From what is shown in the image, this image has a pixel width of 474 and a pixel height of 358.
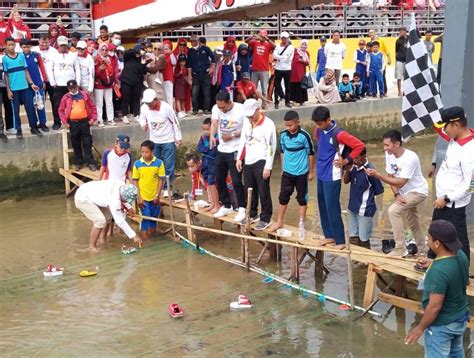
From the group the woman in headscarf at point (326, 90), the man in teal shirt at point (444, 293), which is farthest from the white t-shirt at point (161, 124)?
the woman in headscarf at point (326, 90)

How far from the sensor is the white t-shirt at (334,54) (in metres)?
18.6

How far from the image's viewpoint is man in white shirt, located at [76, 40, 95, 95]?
44.4 feet

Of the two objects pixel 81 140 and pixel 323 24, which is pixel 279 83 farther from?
pixel 323 24

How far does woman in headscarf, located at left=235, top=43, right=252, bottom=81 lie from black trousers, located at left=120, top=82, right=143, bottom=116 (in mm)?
2819

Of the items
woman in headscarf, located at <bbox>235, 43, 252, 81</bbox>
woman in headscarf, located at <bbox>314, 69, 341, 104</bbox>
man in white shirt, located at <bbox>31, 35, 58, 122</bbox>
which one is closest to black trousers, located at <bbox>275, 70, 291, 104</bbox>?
woman in headscarf, located at <bbox>235, 43, 252, 81</bbox>

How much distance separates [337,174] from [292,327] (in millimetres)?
1927

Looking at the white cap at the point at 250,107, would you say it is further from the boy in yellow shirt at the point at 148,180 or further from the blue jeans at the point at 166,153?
the blue jeans at the point at 166,153

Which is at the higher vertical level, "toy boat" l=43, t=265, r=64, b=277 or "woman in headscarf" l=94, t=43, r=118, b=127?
"woman in headscarf" l=94, t=43, r=118, b=127

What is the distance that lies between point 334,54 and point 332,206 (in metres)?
10.9

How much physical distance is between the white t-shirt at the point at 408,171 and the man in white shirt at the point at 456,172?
77 cm

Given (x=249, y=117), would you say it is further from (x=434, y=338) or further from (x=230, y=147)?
(x=434, y=338)

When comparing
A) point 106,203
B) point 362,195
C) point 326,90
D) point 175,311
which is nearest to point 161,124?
point 106,203

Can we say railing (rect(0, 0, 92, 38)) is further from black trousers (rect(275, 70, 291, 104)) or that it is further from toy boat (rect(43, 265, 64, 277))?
toy boat (rect(43, 265, 64, 277))

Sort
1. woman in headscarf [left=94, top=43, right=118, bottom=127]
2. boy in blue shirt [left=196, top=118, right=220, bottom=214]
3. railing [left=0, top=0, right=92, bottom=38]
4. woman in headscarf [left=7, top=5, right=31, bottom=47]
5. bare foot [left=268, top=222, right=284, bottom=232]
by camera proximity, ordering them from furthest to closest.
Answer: railing [left=0, top=0, right=92, bottom=38]
woman in headscarf [left=7, top=5, right=31, bottom=47]
woman in headscarf [left=94, top=43, right=118, bottom=127]
boy in blue shirt [left=196, top=118, right=220, bottom=214]
bare foot [left=268, top=222, right=284, bottom=232]
